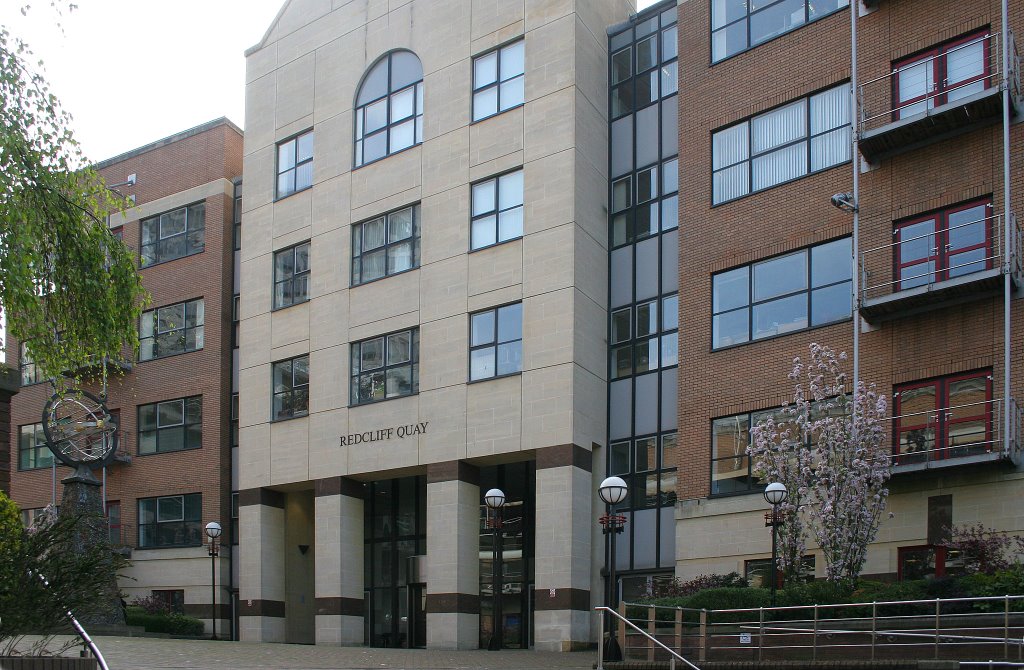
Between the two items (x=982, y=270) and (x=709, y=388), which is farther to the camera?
(x=709, y=388)

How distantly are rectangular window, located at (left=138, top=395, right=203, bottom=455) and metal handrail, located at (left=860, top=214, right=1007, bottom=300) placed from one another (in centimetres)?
2673

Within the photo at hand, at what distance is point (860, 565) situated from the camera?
986 inches

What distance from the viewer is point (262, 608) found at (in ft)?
131

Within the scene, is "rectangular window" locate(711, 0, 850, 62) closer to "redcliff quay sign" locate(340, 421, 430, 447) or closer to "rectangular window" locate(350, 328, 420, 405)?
"rectangular window" locate(350, 328, 420, 405)

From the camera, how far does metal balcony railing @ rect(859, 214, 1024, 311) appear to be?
2528 cm

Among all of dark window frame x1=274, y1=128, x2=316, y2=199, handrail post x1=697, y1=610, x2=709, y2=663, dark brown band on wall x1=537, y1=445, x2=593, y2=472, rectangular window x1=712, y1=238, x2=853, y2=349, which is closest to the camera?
handrail post x1=697, y1=610, x2=709, y2=663

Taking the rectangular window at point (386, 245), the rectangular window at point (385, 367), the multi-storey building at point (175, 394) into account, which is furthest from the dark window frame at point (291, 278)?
the multi-storey building at point (175, 394)

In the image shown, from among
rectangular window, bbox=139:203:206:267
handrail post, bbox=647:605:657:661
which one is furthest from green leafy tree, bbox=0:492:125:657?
rectangular window, bbox=139:203:206:267

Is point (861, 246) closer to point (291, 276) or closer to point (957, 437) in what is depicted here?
point (957, 437)

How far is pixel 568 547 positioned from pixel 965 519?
1084 centimetres

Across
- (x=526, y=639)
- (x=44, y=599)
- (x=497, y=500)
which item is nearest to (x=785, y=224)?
(x=497, y=500)

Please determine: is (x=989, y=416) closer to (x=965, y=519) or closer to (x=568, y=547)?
(x=965, y=519)

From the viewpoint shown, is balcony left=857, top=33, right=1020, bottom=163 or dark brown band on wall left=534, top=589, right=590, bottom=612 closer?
balcony left=857, top=33, right=1020, bottom=163

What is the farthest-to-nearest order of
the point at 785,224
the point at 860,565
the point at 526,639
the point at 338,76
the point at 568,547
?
the point at 338,76
the point at 526,639
the point at 568,547
the point at 785,224
the point at 860,565
